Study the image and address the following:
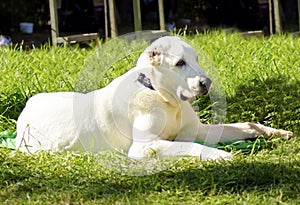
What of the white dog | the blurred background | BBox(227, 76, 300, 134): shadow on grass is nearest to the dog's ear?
the white dog

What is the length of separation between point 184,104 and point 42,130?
1.02m

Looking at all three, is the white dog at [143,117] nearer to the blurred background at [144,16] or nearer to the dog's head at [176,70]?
the dog's head at [176,70]

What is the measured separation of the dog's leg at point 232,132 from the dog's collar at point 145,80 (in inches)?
23.1

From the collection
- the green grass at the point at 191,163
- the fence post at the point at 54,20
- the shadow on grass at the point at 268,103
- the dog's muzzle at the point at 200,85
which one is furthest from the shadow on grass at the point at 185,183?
the fence post at the point at 54,20

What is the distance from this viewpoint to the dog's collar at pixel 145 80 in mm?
5016

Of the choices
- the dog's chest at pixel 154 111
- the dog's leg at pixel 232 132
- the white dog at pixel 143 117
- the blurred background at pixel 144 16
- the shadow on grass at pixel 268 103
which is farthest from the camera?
the blurred background at pixel 144 16

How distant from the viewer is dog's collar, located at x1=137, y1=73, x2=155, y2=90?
502 centimetres

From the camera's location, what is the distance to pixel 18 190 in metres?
4.59

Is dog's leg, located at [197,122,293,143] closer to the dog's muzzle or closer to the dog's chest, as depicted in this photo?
the dog's chest

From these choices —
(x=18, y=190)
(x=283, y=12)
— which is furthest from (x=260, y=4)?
(x=18, y=190)

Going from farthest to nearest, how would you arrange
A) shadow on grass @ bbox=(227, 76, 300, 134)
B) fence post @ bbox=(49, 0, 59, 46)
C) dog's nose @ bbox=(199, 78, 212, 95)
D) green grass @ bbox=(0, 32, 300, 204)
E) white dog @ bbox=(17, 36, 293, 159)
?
fence post @ bbox=(49, 0, 59, 46) < shadow on grass @ bbox=(227, 76, 300, 134) < white dog @ bbox=(17, 36, 293, 159) < dog's nose @ bbox=(199, 78, 212, 95) < green grass @ bbox=(0, 32, 300, 204)

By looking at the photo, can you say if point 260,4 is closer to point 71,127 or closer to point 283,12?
point 283,12

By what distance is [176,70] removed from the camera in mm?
4895

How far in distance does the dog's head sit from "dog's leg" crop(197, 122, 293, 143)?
1.79 feet
